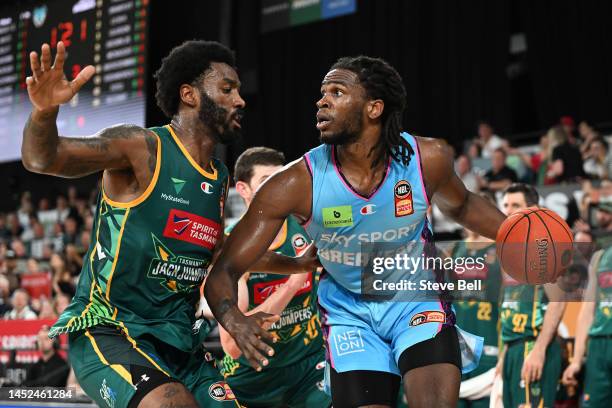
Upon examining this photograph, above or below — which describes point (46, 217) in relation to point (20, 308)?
above

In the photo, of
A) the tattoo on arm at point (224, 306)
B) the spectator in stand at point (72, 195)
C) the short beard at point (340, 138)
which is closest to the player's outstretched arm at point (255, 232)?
the tattoo on arm at point (224, 306)

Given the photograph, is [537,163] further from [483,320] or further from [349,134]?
[349,134]

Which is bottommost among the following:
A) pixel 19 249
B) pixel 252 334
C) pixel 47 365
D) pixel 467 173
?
pixel 47 365

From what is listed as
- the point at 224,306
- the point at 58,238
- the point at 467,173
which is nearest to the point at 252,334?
the point at 224,306

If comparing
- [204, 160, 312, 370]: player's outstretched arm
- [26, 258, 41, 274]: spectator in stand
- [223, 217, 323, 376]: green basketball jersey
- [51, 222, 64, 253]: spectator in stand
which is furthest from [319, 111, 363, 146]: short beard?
[51, 222, 64, 253]: spectator in stand

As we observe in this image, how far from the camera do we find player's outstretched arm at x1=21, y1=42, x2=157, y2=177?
271 centimetres

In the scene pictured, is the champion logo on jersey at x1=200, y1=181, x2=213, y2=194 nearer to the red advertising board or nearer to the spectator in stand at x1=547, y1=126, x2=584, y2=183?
the red advertising board

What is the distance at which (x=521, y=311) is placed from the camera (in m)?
5.72

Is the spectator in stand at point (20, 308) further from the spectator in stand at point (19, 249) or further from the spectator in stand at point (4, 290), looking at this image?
the spectator in stand at point (19, 249)

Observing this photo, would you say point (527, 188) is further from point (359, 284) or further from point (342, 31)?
point (342, 31)

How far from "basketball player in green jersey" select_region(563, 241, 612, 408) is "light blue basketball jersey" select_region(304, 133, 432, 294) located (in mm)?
2705

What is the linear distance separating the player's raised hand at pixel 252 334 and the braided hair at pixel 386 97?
0.80 metres

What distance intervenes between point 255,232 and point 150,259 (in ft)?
1.38

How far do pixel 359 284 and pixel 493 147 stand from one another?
676cm
